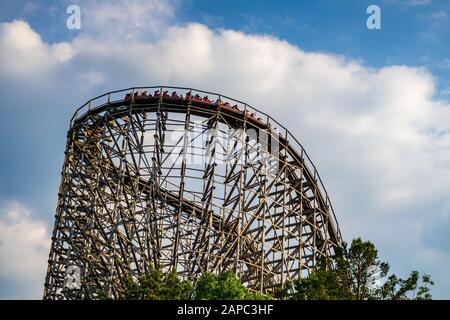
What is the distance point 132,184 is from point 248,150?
570cm

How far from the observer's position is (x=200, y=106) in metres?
37.1

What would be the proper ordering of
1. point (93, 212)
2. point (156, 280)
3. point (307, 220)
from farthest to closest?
point (307, 220)
point (93, 212)
point (156, 280)

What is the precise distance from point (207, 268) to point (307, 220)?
296 inches

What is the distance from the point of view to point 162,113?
37125 millimetres

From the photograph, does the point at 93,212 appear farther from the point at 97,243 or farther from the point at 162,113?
the point at 162,113
